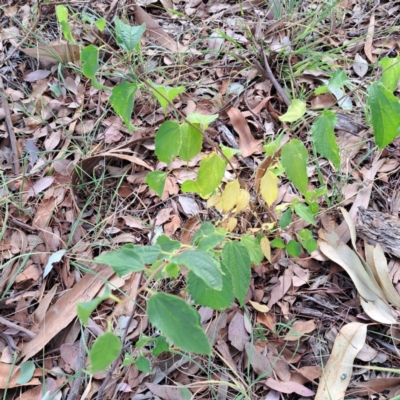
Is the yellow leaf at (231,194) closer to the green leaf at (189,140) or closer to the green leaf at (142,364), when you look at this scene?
the green leaf at (189,140)

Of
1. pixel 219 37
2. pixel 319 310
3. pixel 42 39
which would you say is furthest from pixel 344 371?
pixel 42 39

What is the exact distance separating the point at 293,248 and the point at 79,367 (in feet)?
2.39

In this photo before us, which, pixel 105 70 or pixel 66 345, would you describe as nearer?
pixel 66 345

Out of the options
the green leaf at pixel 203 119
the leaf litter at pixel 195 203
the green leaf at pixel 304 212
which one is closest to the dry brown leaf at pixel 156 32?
the leaf litter at pixel 195 203

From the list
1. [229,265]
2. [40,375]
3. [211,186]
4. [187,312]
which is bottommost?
[40,375]

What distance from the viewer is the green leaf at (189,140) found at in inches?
A: 39.2

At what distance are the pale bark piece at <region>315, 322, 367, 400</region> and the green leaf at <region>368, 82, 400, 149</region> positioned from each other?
59 centimetres

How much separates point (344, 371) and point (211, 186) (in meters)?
0.64

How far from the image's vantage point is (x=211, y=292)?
2.89 feet

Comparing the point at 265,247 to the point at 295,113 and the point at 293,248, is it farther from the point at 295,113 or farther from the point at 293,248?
the point at 295,113

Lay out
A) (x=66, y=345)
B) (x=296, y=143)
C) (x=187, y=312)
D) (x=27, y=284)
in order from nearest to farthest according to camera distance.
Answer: (x=187, y=312)
(x=296, y=143)
(x=66, y=345)
(x=27, y=284)

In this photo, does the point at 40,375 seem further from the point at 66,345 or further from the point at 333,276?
the point at 333,276

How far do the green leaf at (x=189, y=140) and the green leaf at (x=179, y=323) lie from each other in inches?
19.4

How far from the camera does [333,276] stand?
1.33m
